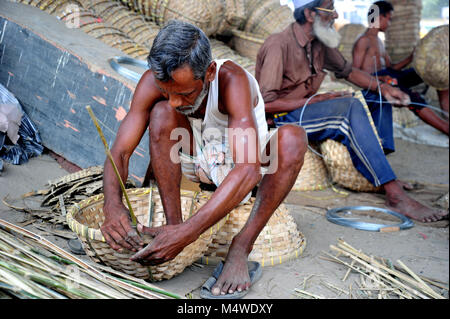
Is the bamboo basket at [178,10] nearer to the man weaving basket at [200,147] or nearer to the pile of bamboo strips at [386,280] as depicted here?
the man weaving basket at [200,147]

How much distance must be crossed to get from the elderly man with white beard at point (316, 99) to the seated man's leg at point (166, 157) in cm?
138

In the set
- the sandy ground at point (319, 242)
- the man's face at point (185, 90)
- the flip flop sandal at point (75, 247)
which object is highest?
the man's face at point (185, 90)

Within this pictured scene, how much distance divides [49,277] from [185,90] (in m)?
0.78

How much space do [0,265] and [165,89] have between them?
31.4 inches

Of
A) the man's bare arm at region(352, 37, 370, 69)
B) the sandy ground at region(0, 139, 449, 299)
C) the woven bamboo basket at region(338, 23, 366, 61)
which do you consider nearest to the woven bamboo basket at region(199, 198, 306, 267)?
the sandy ground at region(0, 139, 449, 299)

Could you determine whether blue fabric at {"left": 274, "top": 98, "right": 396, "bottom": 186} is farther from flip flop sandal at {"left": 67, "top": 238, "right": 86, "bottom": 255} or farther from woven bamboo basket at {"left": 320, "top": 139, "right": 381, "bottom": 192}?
flip flop sandal at {"left": 67, "top": 238, "right": 86, "bottom": 255}

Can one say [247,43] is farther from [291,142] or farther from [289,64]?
[291,142]

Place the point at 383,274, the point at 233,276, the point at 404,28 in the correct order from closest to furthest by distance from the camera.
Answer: the point at 233,276
the point at 383,274
the point at 404,28

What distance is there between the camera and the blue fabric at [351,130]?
3143 millimetres

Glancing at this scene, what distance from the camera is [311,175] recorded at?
356cm

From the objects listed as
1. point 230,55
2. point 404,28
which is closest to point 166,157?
point 230,55

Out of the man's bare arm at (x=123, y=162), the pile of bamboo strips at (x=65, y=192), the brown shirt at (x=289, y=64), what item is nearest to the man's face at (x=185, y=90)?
the man's bare arm at (x=123, y=162)

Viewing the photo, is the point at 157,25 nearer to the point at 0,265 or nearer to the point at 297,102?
the point at 297,102
